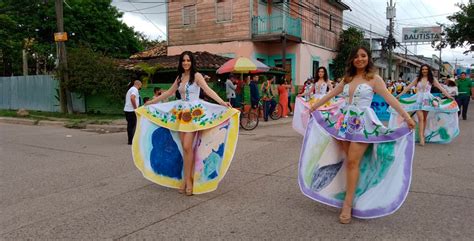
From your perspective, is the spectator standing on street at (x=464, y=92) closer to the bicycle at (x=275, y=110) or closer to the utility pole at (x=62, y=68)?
the bicycle at (x=275, y=110)

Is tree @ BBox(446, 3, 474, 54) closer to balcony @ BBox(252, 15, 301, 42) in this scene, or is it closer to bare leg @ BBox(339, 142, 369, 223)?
balcony @ BBox(252, 15, 301, 42)

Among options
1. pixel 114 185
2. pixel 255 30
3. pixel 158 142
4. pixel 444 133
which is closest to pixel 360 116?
pixel 158 142

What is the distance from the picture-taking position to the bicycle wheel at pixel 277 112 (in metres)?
16.3

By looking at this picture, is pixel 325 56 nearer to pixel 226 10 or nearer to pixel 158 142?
pixel 226 10

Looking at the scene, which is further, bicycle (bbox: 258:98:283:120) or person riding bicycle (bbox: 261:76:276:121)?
bicycle (bbox: 258:98:283:120)

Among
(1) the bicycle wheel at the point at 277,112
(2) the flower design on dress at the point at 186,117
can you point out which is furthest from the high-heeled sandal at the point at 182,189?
(1) the bicycle wheel at the point at 277,112

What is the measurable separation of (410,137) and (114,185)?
13.1 feet

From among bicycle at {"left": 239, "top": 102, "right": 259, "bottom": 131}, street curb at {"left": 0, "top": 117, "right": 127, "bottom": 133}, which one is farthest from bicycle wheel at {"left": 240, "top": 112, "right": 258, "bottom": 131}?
street curb at {"left": 0, "top": 117, "right": 127, "bottom": 133}

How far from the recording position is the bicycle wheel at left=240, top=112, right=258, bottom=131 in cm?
1296

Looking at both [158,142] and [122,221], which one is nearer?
[122,221]

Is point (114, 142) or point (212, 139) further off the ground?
point (212, 139)

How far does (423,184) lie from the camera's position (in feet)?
18.2

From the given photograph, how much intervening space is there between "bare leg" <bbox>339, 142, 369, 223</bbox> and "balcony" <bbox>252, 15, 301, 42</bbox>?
56.2ft

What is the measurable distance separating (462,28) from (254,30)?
22.9 m
